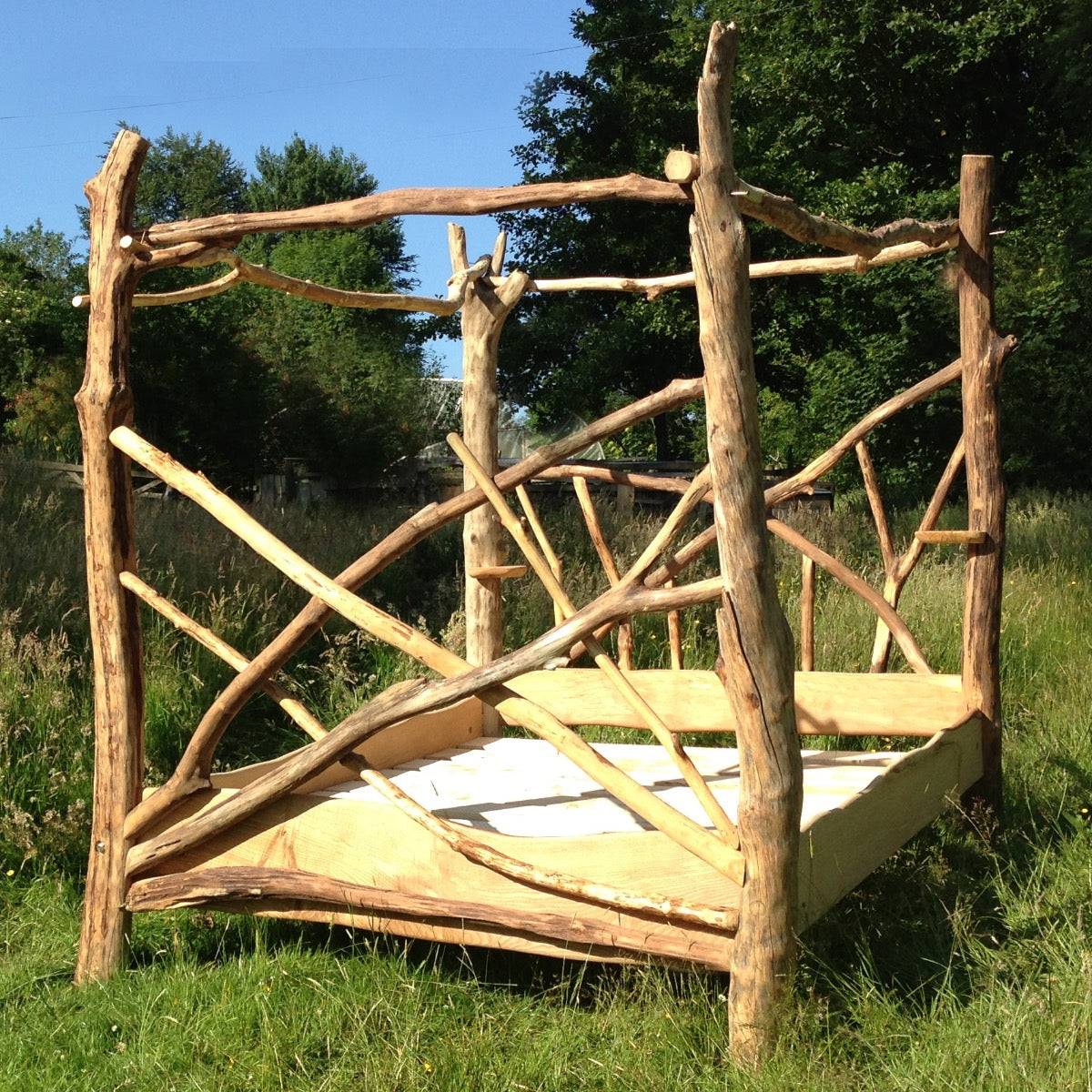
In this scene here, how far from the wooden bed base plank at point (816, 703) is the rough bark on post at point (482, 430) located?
0.37 metres

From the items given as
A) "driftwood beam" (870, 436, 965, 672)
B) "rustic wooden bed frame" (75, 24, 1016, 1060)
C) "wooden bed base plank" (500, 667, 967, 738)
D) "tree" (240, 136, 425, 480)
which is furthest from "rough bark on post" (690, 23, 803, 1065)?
"tree" (240, 136, 425, 480)

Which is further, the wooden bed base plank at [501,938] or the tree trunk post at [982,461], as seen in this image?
the tree trunk post at [982,461]

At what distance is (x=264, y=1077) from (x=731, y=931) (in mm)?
1026

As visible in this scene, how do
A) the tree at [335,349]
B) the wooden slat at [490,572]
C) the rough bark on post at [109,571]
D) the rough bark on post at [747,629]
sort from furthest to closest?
the tree at [335,349]
the wooden slat at [490,572]
the rough bark on post at [109,571]
the rough bark on post at [747,629]

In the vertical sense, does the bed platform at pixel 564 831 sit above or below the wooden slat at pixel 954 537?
below

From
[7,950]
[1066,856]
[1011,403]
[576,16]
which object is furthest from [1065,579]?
[576,16]

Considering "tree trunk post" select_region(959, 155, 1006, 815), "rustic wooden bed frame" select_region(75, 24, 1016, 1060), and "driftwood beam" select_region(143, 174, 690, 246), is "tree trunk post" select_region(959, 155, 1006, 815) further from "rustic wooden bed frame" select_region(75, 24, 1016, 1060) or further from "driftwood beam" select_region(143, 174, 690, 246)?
"driftwood beam" select_region(143, 174, 690, 246)

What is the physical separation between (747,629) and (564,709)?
1.94 m

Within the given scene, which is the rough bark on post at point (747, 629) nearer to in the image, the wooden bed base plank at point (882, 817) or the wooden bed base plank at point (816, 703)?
the wooden bed base plank at point (882, 817)

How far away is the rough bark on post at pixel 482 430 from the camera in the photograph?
173 inches

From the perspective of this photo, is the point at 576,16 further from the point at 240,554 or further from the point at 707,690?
the point at 707,690

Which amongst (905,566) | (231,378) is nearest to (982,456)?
(905,566)

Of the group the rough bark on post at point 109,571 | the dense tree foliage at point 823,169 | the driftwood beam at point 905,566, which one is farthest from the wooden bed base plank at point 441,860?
the dense tree foliage at point 823,169

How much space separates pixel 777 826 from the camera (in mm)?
2488
